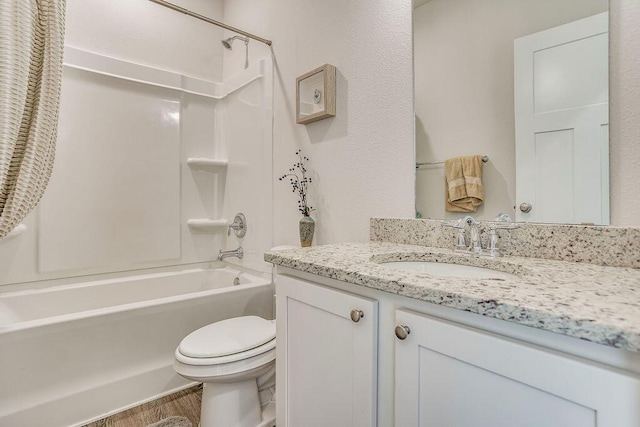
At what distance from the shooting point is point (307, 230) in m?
1.75

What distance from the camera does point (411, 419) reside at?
2.31 ft

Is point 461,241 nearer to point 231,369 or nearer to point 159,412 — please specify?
point 231,369

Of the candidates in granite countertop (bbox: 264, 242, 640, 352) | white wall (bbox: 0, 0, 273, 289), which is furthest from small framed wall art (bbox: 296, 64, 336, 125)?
granite countertop (bbox: 264, 242, 640, 352)

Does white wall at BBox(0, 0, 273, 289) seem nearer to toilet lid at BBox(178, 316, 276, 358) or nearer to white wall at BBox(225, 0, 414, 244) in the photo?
white wall at BBox(225, 0, 414, 244)

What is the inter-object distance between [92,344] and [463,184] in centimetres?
184

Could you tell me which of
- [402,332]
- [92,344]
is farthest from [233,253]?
[402,332]

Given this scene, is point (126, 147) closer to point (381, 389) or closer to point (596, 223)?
point (381, 389)

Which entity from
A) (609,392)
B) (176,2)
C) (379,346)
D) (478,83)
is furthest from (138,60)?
(609,392)

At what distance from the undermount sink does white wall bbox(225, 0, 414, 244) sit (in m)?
0.31

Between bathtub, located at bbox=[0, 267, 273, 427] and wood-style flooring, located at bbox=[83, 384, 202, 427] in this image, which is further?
wood-style flooring, located at bbox=[83, 384, 202, 427]

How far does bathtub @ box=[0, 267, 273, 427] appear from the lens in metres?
1.41

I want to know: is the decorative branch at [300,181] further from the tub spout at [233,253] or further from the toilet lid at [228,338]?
the tub spout at [233,253]

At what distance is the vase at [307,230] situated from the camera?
1750 millimetres

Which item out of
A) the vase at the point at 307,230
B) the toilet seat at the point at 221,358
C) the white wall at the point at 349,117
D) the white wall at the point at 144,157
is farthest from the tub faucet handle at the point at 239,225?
the toilet seat at the point at 221,358
